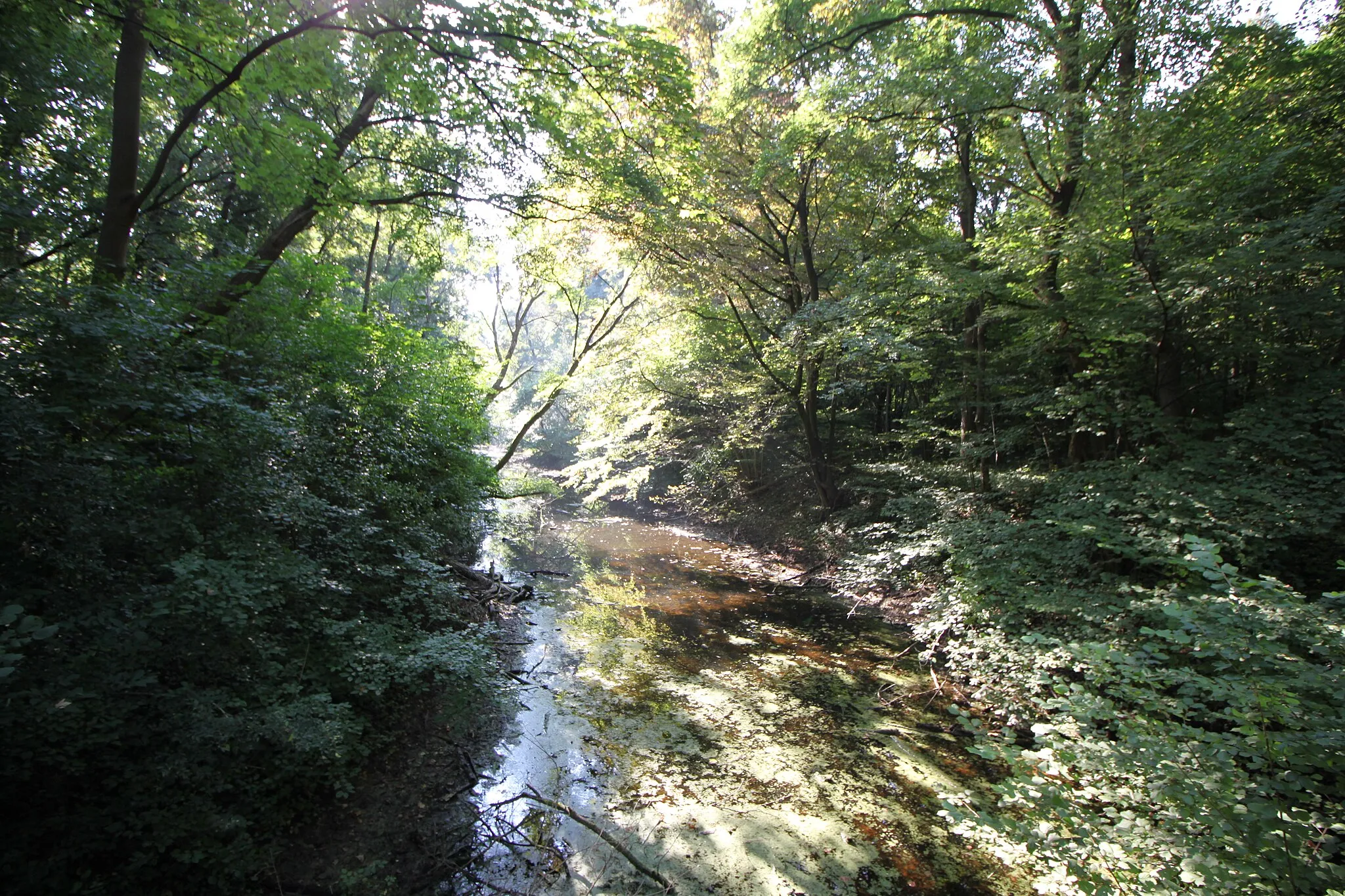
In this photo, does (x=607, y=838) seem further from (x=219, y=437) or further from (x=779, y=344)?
(x=779, y=344)

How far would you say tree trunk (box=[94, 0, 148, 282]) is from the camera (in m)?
3.74

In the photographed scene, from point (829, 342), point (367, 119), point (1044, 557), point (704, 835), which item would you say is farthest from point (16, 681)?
point (829, 342)

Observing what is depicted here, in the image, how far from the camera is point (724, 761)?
4.80 metres

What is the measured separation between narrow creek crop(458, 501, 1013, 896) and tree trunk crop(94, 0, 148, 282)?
4.56 m

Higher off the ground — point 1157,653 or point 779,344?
point 779,344

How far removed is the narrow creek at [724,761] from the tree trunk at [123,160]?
179 inches

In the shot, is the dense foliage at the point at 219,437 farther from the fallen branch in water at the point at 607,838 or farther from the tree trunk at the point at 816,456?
→ the tree trunk at the point at 816,456

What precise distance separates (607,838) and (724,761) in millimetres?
1378

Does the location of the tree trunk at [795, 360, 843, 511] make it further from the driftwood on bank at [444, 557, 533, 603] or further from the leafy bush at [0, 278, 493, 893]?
the leafy bush at [0, 278, 493, 893]

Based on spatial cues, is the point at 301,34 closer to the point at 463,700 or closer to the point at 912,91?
the point at 463,700

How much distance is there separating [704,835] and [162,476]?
13.5 feet

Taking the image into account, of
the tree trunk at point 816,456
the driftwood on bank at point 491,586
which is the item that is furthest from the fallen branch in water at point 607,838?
the tree trunk at point 816,456

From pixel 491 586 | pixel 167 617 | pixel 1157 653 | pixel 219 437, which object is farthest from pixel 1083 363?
pixel 167 617

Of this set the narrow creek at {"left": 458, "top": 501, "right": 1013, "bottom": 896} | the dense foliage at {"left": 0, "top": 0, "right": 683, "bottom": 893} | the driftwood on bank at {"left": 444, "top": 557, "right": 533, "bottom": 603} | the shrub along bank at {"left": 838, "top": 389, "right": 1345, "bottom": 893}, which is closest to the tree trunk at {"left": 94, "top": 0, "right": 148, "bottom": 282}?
the dense foliage at {"left": 0, "top": 0, "right": 683, "bottom": 893}
